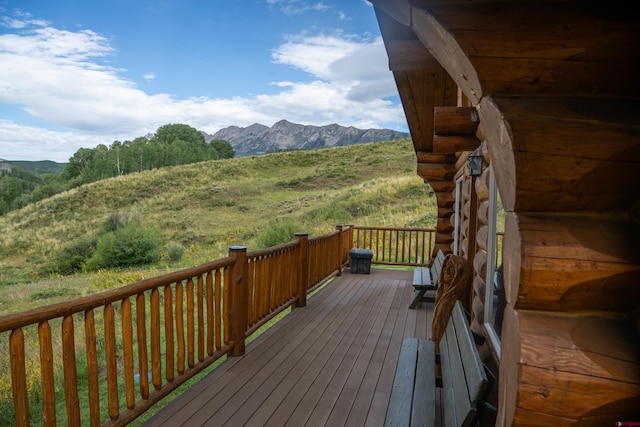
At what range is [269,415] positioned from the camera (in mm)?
2822

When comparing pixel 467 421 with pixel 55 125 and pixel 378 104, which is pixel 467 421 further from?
pixel 378 104

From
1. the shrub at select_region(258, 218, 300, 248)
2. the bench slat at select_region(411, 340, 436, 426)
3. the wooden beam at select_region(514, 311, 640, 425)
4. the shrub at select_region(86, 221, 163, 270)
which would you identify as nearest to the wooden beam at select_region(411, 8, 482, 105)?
the wooden beam at select_region(514, 311, 640, 425)

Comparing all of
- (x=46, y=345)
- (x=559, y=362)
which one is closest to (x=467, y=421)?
(x=559, y=362)

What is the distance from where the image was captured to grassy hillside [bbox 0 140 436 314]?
45.2ft

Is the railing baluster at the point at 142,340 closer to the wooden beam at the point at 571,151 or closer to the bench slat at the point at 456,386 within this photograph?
the bench slat at the point at 456,386

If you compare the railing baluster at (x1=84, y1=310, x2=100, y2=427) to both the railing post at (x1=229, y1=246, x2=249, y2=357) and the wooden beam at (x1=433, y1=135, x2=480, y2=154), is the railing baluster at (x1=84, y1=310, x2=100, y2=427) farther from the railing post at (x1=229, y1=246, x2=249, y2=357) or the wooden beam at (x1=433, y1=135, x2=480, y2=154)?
the wooden beam at (x1=433, y1=135, x2=480, y2=154)

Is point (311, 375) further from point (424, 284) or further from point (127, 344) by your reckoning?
point (424, 284)

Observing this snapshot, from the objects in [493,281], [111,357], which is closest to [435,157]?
[493,281]

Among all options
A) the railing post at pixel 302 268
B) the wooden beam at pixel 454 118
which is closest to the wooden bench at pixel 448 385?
the wooden beam at pixel 454 118

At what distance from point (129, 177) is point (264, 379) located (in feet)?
127

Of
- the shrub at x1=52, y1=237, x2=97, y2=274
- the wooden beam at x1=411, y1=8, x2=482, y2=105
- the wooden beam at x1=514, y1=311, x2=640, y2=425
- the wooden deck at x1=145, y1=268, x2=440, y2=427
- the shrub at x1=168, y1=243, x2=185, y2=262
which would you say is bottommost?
the shrub at x1=52, y1=237, x2=97, y2=274

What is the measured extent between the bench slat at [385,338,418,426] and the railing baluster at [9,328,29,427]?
1900 millimetres

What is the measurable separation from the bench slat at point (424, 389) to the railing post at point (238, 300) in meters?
1.85

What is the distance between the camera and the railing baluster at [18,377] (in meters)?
1.81
